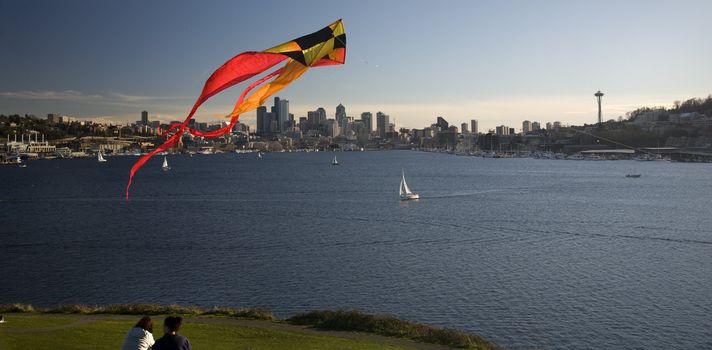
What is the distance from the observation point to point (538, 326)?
2884 centimetres

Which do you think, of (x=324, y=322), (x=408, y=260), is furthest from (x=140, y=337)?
(x=408, y=260)

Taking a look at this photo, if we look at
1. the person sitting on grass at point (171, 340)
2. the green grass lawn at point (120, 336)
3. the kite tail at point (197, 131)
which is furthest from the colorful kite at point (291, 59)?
the green grass lawn at point (120, 336)

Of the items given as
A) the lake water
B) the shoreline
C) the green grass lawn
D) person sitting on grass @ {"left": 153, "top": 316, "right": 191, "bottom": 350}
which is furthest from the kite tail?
the lake water

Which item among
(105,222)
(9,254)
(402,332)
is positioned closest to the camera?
(402,332)

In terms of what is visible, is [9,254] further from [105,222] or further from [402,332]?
[402,332]

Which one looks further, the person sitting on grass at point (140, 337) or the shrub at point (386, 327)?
the shrub at point (386, 327)

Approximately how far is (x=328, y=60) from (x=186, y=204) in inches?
2914

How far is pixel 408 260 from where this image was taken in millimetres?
44094

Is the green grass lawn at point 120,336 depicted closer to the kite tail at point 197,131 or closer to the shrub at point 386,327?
the shrub at point 386,327

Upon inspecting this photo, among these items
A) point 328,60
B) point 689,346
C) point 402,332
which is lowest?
point 689,346

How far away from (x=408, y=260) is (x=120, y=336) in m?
26.5

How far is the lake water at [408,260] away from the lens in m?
30.9

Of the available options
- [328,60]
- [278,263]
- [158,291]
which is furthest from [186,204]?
[328,60]

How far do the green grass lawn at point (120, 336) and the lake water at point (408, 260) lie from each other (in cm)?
956
